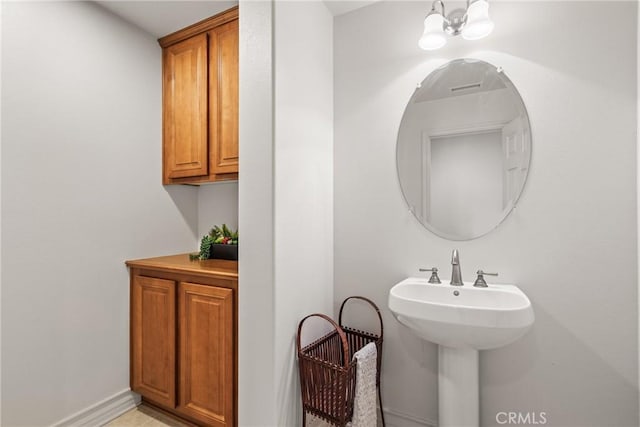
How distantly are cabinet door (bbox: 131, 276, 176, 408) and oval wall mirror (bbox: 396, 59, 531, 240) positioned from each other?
1.57 m

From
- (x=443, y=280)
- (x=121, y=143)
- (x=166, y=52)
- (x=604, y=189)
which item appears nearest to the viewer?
(x=604, y=189)

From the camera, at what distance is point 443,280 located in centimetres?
165

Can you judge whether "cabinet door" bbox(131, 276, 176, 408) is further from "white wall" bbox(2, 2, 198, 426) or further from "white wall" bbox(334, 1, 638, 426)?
"white wall" bbox(334, 1, 638, 426)

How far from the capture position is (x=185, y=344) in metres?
1.77

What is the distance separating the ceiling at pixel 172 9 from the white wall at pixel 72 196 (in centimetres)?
10

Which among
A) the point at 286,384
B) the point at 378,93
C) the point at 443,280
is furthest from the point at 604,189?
the point at 286,384

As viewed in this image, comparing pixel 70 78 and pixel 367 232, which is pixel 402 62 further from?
pixel 70 78

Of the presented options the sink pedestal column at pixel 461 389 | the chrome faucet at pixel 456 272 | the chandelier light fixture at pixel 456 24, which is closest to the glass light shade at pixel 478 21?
the chandelier light fixture at pixel 456 24

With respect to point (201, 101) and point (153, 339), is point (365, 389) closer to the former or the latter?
point (153, 339)

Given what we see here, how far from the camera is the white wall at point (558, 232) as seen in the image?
136 cm

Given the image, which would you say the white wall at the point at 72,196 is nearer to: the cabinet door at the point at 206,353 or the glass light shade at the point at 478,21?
the cabinet door at the point at 206,353

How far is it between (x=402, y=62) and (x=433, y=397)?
1.85 metres

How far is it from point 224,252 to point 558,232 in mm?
1870

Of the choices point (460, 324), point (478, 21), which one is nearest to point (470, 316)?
point (460, 324)
